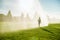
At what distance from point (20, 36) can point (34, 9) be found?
421 mm

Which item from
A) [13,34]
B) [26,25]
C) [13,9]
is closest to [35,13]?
[26,25]

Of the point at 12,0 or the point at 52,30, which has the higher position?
the point at 12,0

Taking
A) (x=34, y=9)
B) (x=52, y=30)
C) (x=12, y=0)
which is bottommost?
(x=52, y=30)

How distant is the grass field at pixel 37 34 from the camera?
63.6 inches

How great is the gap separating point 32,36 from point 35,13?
1.06 feet

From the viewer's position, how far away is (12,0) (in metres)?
1.69

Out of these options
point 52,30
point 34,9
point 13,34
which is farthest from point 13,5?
point 52,30

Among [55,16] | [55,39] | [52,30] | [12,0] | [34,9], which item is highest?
[12,0]

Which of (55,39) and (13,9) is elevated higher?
(13,9)

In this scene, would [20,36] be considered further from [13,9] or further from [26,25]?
[13,9]

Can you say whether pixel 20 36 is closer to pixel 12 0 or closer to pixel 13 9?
pixel 13 9

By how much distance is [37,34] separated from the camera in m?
1.64

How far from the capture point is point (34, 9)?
1.69 metres

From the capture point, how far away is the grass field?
162 centimetres
